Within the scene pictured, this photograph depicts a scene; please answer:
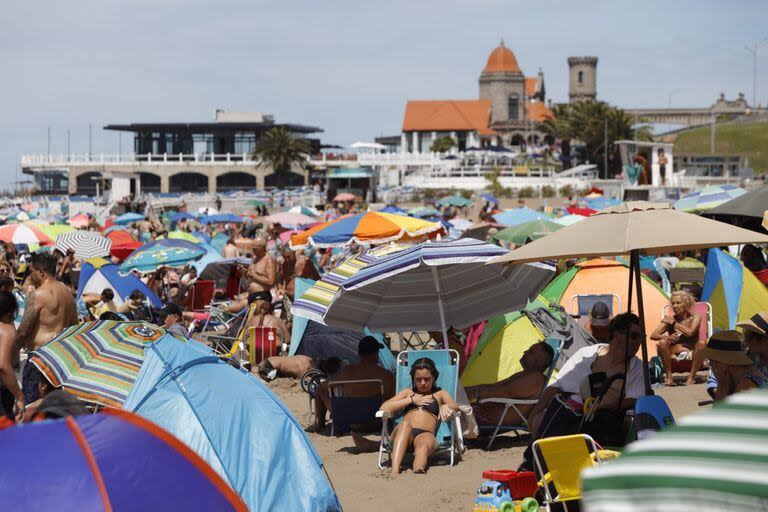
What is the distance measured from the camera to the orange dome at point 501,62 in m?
92.6

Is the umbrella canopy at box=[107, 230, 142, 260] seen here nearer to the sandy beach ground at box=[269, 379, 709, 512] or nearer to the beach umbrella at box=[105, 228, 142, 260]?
the beach umbrella at box=[105, 228, 142, 260]

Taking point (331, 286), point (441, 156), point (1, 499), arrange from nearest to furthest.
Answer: point (1, 499), point (331, 286), point (441, 156)

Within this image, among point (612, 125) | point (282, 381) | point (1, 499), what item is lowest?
point (282, 381)

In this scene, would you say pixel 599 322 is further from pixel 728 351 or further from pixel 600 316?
pixel 728 351

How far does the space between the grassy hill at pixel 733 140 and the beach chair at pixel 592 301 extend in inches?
2816

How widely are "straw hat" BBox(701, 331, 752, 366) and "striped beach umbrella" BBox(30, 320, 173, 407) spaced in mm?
3085

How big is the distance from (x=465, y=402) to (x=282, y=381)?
10.9ft

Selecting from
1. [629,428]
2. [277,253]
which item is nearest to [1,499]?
[629,428]

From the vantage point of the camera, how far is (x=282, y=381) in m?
10.3

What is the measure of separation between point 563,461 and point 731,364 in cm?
121

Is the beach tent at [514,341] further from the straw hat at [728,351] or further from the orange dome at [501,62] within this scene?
the orange dome at [501,62]

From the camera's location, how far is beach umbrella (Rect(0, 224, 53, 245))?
18.0m

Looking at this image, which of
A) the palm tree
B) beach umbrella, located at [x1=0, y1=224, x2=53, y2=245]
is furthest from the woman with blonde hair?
the palm tree

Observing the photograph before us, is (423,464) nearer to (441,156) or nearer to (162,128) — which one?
(441,156)
